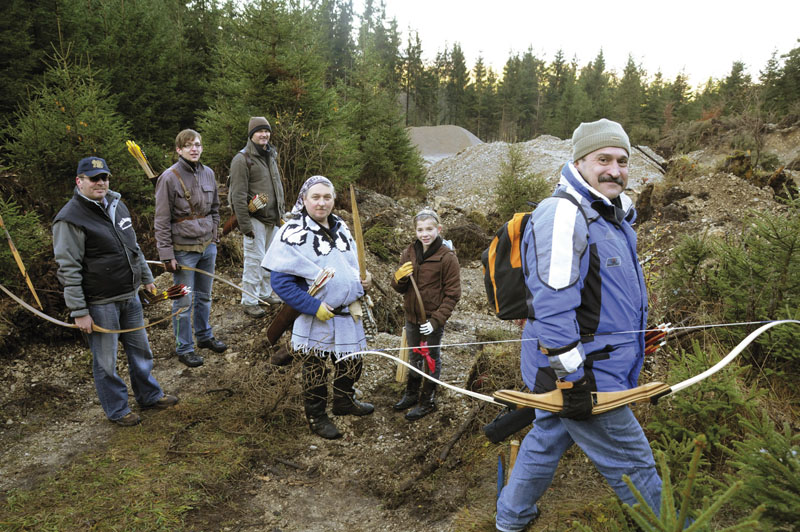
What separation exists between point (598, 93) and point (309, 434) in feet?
178

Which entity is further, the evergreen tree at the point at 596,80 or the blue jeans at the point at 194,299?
the evergreen tree at the point at 596,80

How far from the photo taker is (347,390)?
4066 mm

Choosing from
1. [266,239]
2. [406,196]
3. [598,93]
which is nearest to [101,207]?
[266,239]

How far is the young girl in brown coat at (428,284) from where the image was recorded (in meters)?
4.12

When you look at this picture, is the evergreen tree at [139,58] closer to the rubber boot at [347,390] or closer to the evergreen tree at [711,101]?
the rubber boot at [347,390]

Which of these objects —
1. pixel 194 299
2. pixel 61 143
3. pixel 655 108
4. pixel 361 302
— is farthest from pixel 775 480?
pixel 655 108

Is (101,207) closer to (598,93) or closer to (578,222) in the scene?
(578,222)

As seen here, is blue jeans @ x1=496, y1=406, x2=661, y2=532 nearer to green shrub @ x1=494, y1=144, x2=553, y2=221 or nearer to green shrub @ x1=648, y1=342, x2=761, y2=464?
green shrub @ x1=648, y1=342, x2=761, y2=464

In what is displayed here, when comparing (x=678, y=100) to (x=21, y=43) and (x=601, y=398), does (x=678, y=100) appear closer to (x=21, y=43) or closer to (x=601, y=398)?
(x=21, y=43)

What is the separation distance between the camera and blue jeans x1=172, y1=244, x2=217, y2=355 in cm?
500

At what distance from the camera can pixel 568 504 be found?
2.69m

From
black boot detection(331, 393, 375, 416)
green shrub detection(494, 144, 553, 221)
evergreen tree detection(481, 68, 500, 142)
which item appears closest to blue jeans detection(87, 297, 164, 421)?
black boot detection(331, 393, 375, 416)

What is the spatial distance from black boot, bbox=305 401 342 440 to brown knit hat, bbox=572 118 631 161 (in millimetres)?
2911

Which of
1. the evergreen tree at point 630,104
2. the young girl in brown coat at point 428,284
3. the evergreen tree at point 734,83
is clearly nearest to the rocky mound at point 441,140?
the evergreen tree at point 630,104
